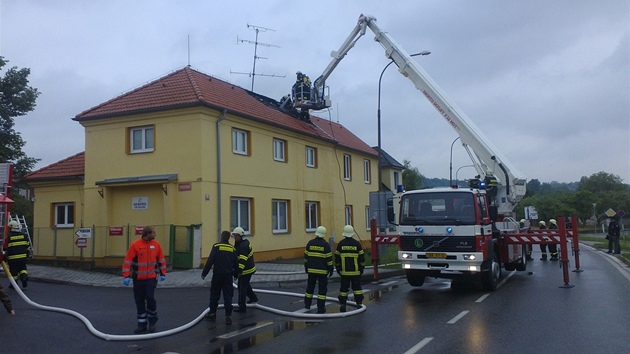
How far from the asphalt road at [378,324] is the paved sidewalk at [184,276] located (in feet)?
3.91

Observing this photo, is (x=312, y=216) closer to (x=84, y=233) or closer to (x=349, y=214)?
(x=349, y=214)

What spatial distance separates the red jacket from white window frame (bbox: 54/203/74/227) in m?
14.8

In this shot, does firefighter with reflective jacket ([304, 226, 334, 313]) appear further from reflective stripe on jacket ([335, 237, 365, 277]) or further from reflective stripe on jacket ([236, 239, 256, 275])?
reflective stripe on jacket ([236, 239, 256, 275])

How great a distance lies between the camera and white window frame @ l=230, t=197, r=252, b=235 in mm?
20562

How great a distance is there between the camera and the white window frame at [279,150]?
23.3m

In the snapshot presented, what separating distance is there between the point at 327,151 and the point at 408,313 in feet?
57.3

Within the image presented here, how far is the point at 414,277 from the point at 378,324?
5047 mm

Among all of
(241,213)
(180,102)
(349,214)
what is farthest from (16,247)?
(349,214)

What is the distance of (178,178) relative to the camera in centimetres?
1923

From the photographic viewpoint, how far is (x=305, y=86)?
27.4 metres

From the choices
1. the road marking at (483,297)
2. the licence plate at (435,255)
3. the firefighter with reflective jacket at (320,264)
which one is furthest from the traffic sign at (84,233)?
the road marking at (483,297)

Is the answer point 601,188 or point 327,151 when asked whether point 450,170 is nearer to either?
point 327,151

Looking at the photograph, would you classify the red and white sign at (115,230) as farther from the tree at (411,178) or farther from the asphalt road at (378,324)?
the tree at (411,178)

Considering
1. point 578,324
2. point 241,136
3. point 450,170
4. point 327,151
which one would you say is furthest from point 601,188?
point 578,324
